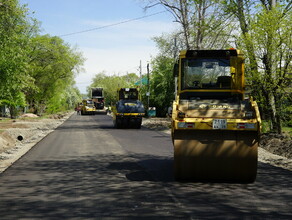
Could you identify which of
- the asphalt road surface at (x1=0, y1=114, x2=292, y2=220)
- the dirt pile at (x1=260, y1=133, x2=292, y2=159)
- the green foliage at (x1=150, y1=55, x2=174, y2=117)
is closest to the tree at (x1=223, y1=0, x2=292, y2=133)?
the dirt pile at (x1=260, y1=133, x2=292, y2=159)

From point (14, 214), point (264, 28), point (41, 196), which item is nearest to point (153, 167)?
point (41, 196)

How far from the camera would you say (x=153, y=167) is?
35.0ft

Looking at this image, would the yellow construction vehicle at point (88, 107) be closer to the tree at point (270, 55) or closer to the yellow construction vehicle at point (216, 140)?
the tree at point (270, 55)

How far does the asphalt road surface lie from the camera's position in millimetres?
6176

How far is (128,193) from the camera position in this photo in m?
7.51

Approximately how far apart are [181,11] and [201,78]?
Result: 1982 centimetres

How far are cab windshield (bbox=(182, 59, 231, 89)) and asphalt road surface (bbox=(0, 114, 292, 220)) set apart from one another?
7.31 feet

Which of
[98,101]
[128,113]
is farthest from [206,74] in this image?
[98,101]

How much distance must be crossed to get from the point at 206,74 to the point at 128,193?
375 cm

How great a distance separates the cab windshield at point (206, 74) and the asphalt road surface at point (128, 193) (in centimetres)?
223

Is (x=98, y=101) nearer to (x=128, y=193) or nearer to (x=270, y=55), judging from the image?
(x=270, y=55)

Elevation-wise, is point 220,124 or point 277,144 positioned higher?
point 220,124

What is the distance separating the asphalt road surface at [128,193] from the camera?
6176mm

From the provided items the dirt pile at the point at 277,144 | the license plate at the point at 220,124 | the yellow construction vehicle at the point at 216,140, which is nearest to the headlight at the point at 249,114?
the yellow construction vehicle at the point at 216,140
